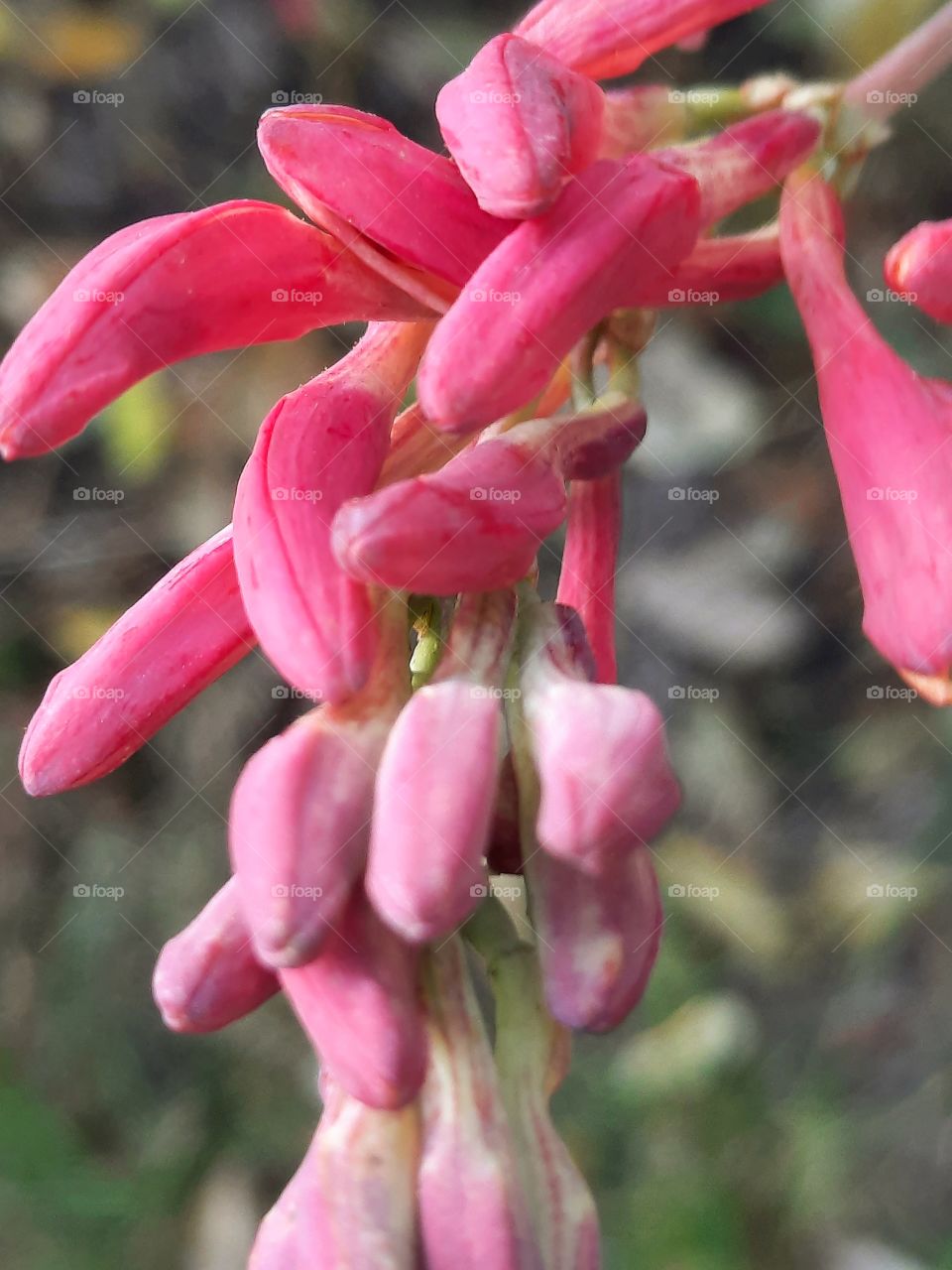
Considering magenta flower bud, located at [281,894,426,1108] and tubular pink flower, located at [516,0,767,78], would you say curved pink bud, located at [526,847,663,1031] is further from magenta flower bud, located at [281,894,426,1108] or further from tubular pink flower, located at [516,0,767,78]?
tubular pink flower, located at [516,0,767,78]

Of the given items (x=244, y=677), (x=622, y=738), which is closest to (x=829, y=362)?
(x=622, y=738)

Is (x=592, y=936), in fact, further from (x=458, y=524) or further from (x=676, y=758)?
(x=676, y=758)

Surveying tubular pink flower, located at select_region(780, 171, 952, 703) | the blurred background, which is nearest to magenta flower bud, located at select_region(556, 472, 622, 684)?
tubular pink flower, located at select_region(780, 171, 952, 703)

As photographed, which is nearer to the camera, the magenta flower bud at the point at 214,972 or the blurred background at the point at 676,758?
the magenta flower bud at the point at 214,972

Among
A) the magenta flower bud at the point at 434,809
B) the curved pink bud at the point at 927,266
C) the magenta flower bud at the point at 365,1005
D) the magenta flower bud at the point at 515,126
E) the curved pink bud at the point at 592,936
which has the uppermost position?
the magenta flower bud at the point at 515,126

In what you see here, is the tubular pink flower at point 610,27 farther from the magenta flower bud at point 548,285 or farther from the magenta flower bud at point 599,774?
the magenta flower bud at point 599,774

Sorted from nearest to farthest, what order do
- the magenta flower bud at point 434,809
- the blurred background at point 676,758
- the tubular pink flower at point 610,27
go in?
the magenta flower bud at point 434,809 → the tubular pink flower at point 610,27 → the blurred background at point 676,758

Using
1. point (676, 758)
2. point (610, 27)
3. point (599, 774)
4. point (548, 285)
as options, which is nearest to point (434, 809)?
point (599, 774)

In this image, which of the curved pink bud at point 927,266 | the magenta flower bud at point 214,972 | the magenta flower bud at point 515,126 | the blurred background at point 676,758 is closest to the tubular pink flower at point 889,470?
the curved pink bud at point 927,266
